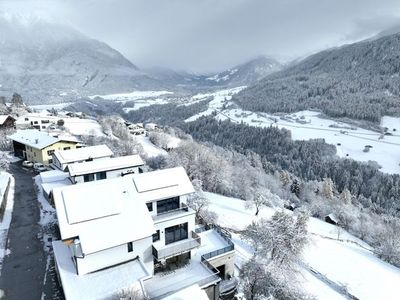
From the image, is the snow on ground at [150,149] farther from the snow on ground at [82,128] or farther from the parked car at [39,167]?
the parked car at [39,167]

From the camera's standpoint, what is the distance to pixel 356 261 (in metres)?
50.8

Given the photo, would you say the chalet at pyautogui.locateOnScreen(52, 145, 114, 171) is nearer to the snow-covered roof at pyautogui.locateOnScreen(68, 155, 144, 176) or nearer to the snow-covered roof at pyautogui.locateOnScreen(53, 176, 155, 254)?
the snow-covered roof at pyautogui.locateOnScreen(68, 155, 144, 176)

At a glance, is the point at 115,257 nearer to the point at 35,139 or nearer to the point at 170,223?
the point at 170,223

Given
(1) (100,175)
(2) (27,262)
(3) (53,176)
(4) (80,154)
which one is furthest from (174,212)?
(4) (80,154)

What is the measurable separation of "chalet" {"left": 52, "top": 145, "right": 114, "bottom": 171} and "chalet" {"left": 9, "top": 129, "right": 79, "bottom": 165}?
219 inches

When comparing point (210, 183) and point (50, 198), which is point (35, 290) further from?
point (210, 183)

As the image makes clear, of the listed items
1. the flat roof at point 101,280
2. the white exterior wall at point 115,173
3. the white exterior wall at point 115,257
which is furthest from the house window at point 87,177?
the white exterior wall at point 115,257

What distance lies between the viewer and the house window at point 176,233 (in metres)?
29.4

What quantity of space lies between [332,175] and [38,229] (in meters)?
134

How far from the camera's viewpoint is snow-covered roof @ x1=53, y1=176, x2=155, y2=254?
24562 mm

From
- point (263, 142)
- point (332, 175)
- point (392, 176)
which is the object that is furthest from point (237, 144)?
point (392, 176)

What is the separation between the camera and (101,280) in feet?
78.6

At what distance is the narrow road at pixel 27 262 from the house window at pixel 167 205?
10.9 m

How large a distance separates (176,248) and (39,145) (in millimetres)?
42648
